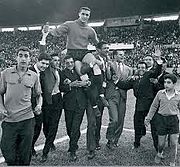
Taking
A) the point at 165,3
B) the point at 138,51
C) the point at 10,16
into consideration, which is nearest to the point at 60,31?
the point at 165,3

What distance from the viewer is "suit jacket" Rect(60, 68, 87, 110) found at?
198 inches

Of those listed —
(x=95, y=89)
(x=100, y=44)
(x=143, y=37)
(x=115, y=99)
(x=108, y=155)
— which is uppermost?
(x=143, y=37)

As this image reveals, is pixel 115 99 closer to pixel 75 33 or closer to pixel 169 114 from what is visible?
pixel 169 114

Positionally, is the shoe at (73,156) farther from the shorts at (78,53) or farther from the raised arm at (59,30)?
the raised arm at (59,30)

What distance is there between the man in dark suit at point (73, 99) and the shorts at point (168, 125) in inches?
49.4

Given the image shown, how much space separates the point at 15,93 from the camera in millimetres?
3652

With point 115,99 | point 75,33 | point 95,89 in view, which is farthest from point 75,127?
point 75,33

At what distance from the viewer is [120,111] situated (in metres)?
5.78

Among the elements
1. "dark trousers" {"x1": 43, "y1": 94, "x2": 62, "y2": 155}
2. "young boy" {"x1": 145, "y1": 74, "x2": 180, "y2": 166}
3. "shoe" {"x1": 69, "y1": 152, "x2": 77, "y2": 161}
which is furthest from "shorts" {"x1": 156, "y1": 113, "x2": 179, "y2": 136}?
"dark trousers" {"x1": 43, "y1": 94, "x2": 62, "y2": 155}

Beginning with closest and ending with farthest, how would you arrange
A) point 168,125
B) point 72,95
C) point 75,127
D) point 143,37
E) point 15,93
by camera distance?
point 15,93 → point 168,125 → point 75,127 → point 72,95 → point 143,37

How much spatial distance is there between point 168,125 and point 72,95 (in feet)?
5.27

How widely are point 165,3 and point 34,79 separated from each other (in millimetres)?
22467

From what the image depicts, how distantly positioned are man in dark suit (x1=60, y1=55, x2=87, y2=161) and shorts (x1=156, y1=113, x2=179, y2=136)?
1256 mm

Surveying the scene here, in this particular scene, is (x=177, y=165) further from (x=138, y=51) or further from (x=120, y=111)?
(x=138, y=51)
